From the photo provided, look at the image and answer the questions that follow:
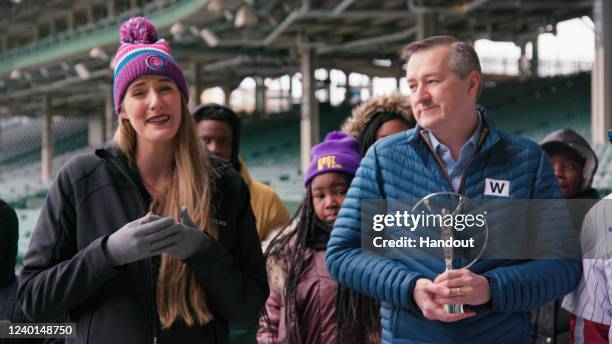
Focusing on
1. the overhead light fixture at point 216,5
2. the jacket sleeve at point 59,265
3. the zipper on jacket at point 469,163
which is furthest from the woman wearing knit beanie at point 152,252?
the overhead light fixture at point 216,5

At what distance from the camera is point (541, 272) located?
7.89 ft

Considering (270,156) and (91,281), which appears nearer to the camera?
(91,281)

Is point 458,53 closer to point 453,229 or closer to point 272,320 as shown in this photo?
point 453,229

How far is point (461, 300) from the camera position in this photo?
2.28m

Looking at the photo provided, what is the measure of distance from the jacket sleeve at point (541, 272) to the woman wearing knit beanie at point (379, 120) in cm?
132

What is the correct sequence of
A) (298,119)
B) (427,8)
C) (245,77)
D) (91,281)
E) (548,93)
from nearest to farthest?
(91,281), (427,8), (548,93), (298,119), (245,77)

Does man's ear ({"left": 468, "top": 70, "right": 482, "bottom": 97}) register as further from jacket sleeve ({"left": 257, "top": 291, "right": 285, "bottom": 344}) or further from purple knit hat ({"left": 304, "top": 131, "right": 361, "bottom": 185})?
jacket sleeve ({"left": 257, "top": 291, "right": 285, "bottom": 344})

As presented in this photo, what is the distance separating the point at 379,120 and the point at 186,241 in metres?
1.92

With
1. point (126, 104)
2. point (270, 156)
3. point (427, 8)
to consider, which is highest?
point (427, 8)

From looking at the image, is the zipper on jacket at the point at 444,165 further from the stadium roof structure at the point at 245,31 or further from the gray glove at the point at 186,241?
the stadium roof structure at the point at 245,31

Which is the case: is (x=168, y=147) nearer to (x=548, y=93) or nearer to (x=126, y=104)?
(x=126, y=104)

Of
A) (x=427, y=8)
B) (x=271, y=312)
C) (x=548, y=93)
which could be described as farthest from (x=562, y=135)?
(x=548, y=93)

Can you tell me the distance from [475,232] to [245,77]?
111ft

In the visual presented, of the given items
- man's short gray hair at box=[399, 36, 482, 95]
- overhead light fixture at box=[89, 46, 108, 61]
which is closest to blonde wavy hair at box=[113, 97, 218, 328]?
man's short gray hair at box=[399, 36, 482, 95]
